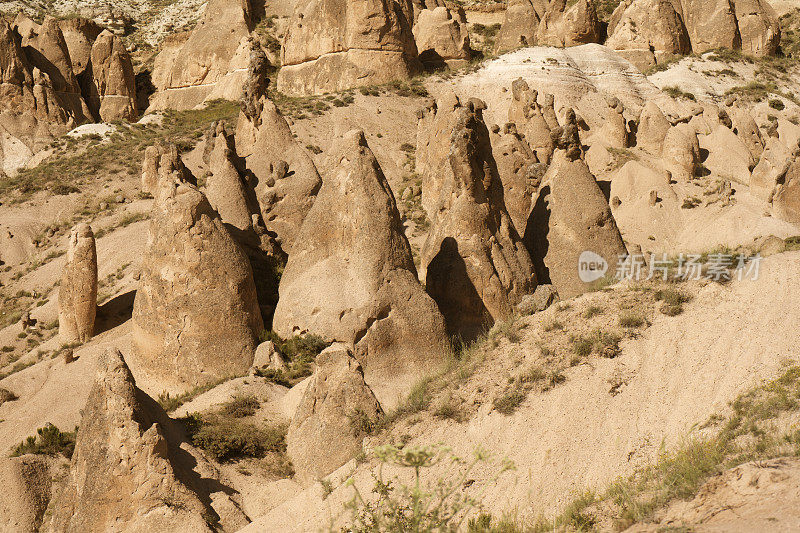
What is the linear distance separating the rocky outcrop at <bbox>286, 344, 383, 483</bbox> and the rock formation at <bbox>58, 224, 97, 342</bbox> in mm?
7854

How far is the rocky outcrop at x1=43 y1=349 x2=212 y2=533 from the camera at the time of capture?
926cm

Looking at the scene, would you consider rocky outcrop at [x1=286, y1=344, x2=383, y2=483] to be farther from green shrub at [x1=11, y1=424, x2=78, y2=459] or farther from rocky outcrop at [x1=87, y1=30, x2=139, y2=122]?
rocky outcrop at [x1=87, y1=30, x2=139, y2=122]

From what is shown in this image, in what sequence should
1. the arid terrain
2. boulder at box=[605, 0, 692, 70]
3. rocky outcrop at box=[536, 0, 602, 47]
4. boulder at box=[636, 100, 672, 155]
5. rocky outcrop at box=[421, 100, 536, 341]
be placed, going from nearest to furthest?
the arid terrain → rocky outcrop at box=[421, 100, 536, 341] → boulder at box=[636, 100, 672, 155] → boulder at box=[605, 0, 692, 70] → rocky outcrop at box=[536, 0, 602, 47]

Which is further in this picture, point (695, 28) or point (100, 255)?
point (695, 28)

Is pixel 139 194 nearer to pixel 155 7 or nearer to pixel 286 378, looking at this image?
pixel 286 378

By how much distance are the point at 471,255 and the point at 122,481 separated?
782 centimetres

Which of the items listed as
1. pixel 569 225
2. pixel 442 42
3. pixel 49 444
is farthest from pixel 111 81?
pixel 49 444

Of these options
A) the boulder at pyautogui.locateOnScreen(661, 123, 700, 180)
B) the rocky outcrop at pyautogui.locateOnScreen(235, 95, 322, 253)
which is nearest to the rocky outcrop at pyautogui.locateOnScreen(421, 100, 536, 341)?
the rocky outcrop at pyautogui.locateOnScreen(235, 95, 322, 253)

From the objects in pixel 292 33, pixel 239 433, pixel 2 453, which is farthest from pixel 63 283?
pixel 292 33

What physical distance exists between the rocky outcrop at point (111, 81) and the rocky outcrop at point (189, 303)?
35590mm

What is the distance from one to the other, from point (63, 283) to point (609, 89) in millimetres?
27582

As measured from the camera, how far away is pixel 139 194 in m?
27.0

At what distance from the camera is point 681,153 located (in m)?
26.5

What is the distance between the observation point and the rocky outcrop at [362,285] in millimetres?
13039
